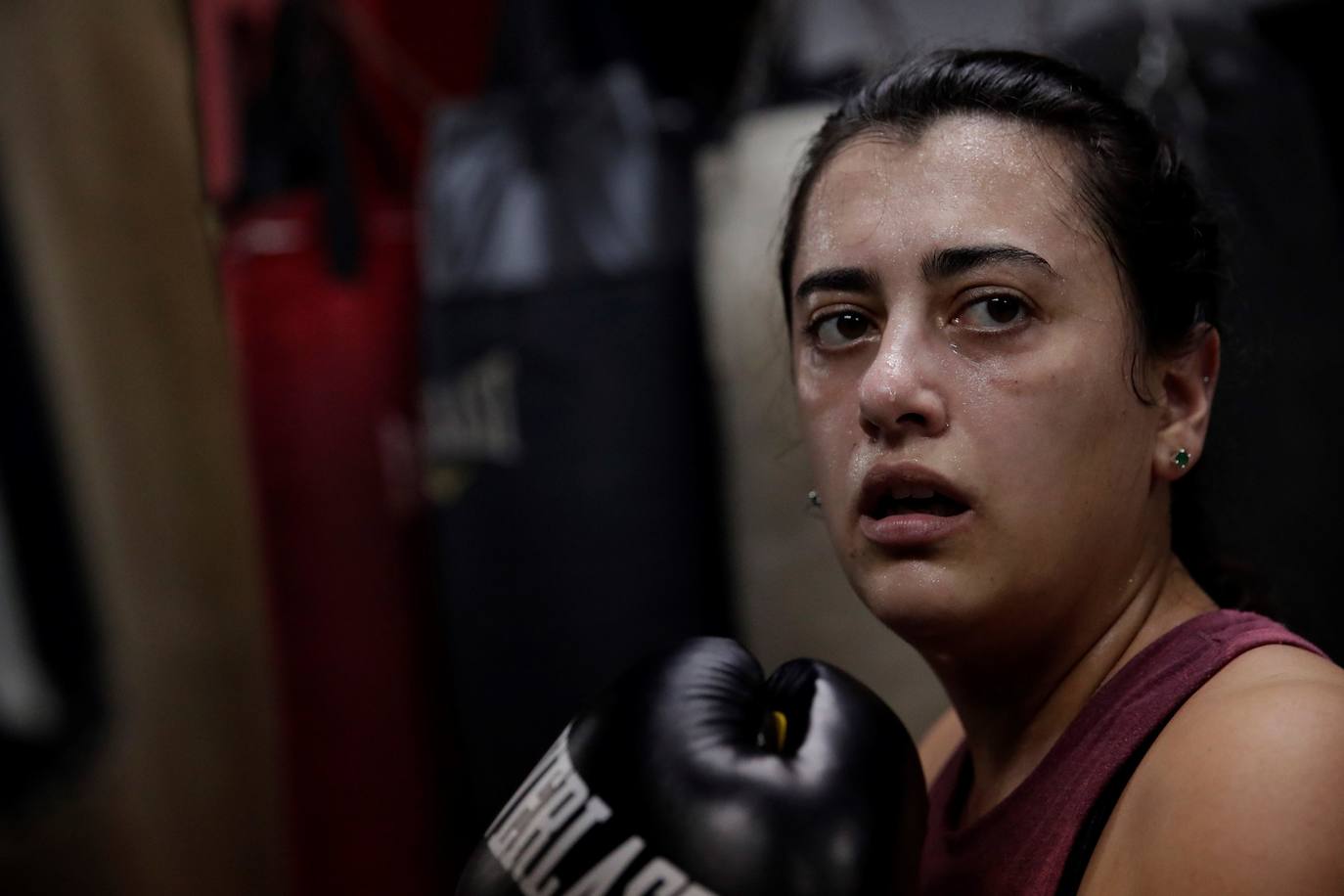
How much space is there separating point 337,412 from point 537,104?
0.45 metres

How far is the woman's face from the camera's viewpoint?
783 mm

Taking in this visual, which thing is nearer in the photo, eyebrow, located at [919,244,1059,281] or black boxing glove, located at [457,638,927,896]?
black boxing glove, located at [457,638,927,896]

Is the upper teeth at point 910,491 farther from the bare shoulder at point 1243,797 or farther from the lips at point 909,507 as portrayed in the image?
the bare shoulder at point 1243,797

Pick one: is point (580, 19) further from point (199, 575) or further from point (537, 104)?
point (199, 575)

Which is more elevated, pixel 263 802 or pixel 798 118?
pixel 798 118

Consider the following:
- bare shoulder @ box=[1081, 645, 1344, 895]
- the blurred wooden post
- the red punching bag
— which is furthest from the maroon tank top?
the blurred wooden post

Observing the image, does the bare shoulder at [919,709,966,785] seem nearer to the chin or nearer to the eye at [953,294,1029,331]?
the chin

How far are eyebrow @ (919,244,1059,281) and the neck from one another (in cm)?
20

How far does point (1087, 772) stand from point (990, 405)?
0.21 m

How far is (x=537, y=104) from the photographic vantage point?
1.63 m

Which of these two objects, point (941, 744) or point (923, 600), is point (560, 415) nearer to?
point (941, 744)

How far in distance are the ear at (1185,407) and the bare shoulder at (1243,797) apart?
17cm

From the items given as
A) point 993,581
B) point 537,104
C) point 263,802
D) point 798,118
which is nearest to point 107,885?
point 263,802

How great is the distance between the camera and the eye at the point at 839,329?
2.82 feet
